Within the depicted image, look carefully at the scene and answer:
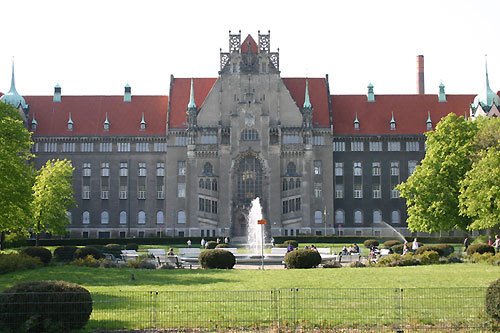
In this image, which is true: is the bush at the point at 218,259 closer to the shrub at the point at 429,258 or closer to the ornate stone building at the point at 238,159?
the shrub at the point at 429,258

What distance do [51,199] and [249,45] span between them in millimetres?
35816

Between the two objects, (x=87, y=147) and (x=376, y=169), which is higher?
(x=87, y=147)

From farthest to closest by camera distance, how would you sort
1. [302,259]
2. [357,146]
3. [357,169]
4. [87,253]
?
1. [357,146]
2. [357,169]
3. [87,253]
4. [302,259]

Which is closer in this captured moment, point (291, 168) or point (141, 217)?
point (291, 168)

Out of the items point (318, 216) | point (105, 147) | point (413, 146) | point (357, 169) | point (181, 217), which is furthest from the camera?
point (413, 146)

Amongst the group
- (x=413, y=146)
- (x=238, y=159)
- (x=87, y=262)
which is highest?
(x=413, y=146)

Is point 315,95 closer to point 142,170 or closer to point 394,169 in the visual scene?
point 394,169

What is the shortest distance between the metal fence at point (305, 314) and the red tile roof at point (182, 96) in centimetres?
7421

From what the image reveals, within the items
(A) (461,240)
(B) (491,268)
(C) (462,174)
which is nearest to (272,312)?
(B) (491,268)

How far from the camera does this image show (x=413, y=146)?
100875 mm

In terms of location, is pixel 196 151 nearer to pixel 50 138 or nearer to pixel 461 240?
pixel 50 138

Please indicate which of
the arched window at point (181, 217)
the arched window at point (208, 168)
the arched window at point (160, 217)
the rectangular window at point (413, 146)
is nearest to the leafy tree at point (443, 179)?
the rectangular window at point (413, 146)

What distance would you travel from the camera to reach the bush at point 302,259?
148ft

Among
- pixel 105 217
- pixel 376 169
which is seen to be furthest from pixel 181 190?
pixel 376 169
